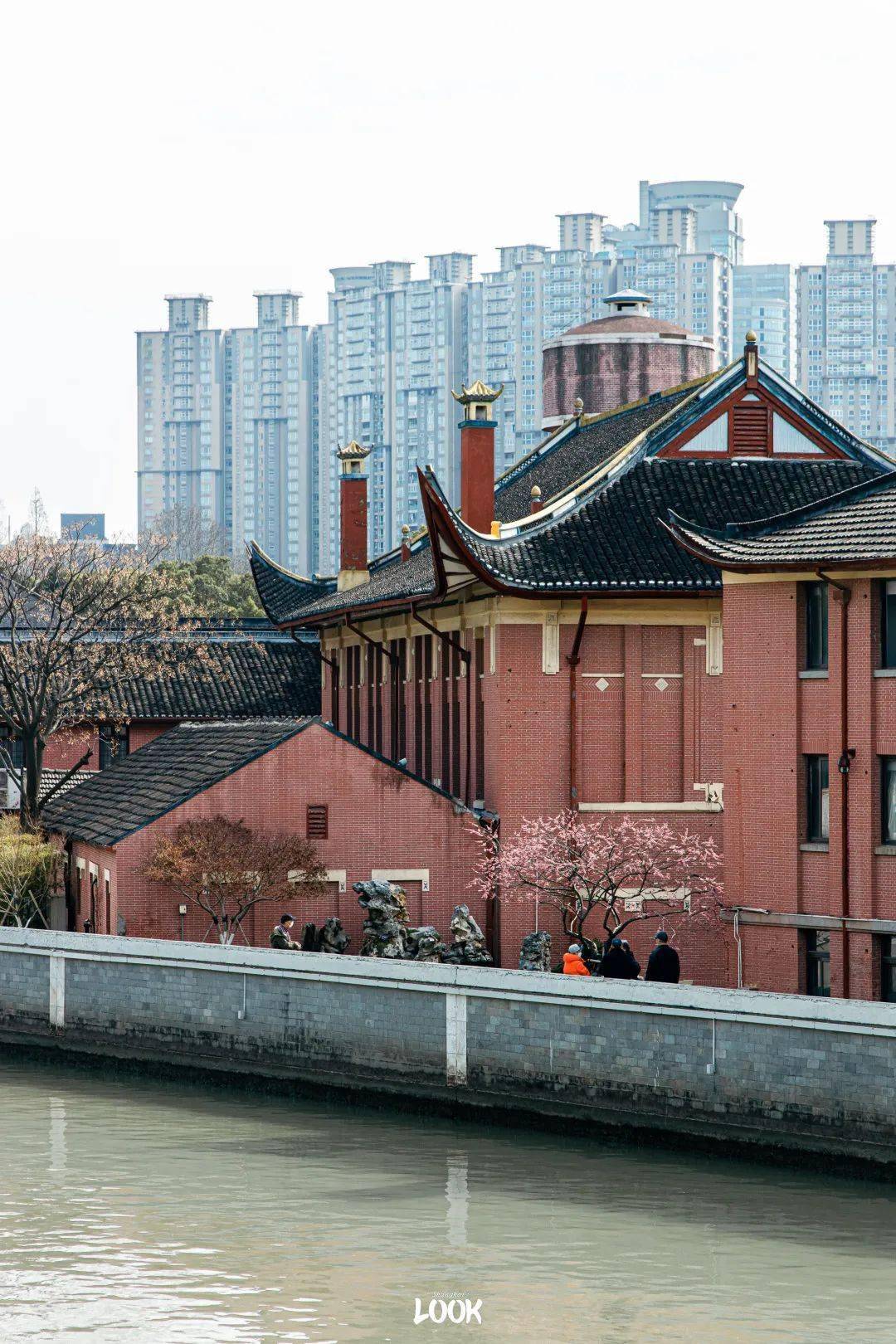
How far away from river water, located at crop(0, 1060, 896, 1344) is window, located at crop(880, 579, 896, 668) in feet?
25.1

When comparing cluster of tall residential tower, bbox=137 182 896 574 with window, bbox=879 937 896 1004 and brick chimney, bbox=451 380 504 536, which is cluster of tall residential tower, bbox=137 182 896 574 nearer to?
brick chimney, bbox=451 380 504 536

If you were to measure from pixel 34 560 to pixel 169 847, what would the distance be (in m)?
17.7

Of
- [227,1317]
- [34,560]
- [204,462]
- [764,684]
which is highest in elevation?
[204,462]

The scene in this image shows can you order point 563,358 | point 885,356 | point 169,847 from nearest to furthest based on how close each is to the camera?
1. point 169,847
2. point 563,358
3. point 885,356

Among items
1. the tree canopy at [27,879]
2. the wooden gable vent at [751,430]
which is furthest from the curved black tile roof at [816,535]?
the tree canopy at [27,879]

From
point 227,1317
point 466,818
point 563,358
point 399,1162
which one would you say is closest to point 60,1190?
point 399,1162

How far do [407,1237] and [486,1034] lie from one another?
5.62 m

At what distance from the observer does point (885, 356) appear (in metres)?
182

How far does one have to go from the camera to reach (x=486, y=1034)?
26750 mm

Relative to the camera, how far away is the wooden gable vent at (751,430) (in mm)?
37906

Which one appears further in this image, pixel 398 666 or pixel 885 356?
pixel 885 356

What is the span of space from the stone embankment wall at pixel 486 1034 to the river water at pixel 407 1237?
54 cm

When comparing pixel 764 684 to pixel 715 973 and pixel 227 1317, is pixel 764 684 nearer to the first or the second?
pixel 715 973

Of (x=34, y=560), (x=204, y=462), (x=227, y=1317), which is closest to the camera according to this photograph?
(x=227, y=1317)
